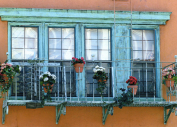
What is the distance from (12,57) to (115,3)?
344 cm

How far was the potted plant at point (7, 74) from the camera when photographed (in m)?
10.0

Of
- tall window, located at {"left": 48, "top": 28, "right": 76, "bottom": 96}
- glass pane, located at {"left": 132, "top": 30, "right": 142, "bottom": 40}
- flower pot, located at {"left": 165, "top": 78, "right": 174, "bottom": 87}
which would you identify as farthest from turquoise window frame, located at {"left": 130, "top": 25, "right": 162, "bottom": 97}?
tall window, located at {"left": 48, "top": 28, "right": 76, "bottom": 96}

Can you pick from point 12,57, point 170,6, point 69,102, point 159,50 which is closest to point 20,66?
point 12,57

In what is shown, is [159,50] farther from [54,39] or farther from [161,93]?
[54,39]

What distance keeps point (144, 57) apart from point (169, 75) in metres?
1.21

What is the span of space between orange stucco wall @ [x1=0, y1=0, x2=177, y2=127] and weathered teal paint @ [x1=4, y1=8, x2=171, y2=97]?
21 cm

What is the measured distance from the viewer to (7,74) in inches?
393

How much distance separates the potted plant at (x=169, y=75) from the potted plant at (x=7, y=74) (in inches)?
157

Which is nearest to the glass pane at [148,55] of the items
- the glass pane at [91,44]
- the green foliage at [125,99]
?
the glass pane at [91,44]

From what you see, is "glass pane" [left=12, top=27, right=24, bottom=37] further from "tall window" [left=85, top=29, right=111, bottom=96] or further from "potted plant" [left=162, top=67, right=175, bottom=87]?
"potted plant" [left=162, top=67, right=175, bottom=87]

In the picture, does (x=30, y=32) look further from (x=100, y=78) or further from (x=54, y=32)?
(x=100, y=78)

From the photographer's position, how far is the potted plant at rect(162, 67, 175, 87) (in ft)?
34.3

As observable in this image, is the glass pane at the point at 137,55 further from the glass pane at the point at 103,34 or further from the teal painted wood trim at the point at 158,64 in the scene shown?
the glass pane at the point at 103,34

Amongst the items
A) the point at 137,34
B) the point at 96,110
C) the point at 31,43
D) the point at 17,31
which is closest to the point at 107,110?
the point at 96,110
